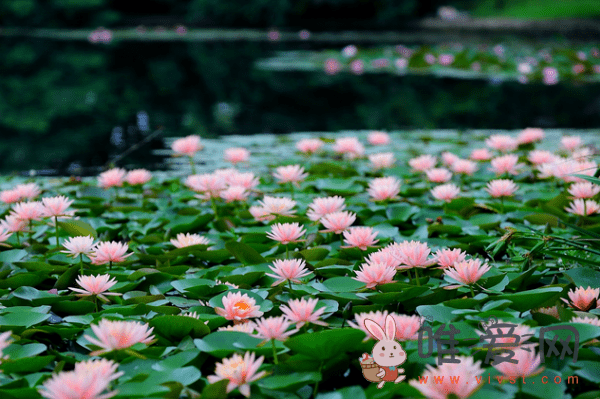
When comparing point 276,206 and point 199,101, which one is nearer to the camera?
point 276,206

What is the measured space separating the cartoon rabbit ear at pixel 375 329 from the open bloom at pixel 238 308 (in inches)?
9.2

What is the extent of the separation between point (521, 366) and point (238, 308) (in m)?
0.51

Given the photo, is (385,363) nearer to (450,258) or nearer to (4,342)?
(450,258)

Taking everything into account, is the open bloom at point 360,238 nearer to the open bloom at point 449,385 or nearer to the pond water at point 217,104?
the open bloom at point 449,385

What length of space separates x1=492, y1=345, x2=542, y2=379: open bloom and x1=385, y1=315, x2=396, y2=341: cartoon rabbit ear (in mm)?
171

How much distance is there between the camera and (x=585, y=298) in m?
1.10

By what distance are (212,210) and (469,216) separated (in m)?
0.92

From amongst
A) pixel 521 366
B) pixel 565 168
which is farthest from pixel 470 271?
pixel 565 168

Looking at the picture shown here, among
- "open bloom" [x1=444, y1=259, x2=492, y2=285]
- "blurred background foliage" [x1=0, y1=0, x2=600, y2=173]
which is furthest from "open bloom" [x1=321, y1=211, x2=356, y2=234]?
"blurred background foliage" [x1=0, y1=0, x2=600, y2=173]

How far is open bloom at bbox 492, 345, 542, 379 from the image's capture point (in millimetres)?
804

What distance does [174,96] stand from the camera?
6.16 m

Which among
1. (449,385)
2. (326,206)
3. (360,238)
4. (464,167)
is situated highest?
(464,167)

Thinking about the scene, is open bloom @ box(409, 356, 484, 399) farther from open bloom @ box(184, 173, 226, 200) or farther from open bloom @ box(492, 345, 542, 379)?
open bloom @ box(184, 173, 226, 200)

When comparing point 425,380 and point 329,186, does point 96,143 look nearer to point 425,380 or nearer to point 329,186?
point 329,186
